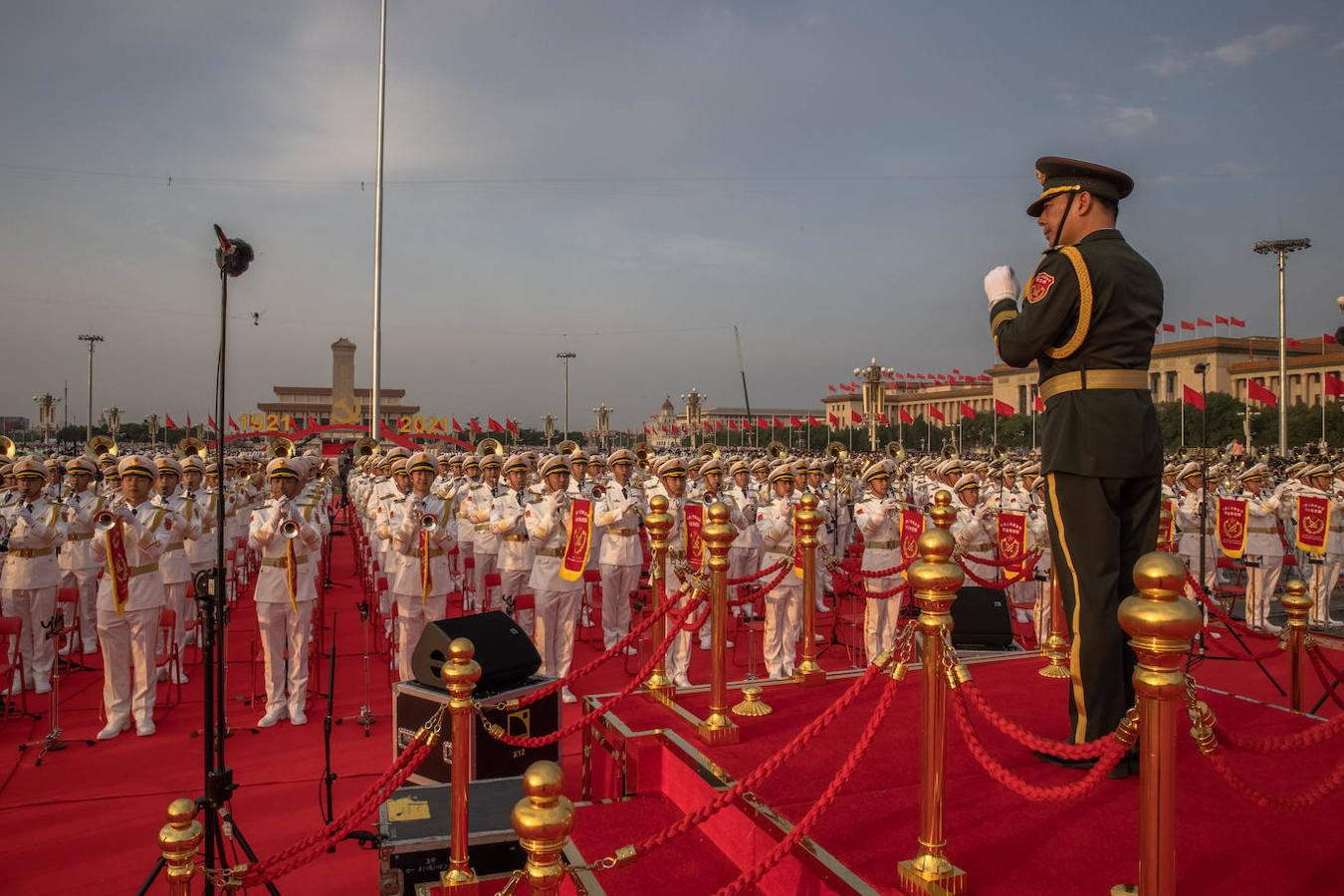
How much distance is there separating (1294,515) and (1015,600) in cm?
435

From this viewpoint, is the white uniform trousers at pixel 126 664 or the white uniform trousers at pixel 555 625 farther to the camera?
the white uniform trousers at pixel 555 625

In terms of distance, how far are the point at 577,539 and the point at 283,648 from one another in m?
2.98

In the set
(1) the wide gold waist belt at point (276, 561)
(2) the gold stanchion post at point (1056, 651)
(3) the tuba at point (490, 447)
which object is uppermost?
(3) the tuba at point (490, 447)

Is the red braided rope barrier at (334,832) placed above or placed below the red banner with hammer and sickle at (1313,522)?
below

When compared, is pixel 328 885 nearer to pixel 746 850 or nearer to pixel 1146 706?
pixel 746 850

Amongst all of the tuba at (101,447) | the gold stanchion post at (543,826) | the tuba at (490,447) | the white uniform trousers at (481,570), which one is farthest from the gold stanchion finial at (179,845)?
the tuba at (101,447)

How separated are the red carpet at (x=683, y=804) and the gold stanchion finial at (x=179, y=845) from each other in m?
1.63

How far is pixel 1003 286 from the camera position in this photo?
411 centimetres

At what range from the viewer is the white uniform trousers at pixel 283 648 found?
8.08m

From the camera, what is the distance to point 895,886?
3039 millimetres

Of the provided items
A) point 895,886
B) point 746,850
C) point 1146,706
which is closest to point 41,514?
point 746,850

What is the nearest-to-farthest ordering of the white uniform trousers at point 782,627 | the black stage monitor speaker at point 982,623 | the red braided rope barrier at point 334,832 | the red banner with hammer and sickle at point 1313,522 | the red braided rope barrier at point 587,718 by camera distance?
1. the red braided rope barrier at point 334,832
2. the red braided rope barrier at point 587,718
3. the black stage monitor speaker at point 982,623
4. the white uniform trousers at point 782,627
5. the red banner with hammer and sickle at point 1313,522

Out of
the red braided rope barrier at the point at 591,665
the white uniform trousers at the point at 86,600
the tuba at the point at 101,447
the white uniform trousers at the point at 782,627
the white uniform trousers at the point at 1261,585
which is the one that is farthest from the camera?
the tuba at the point at 101,447

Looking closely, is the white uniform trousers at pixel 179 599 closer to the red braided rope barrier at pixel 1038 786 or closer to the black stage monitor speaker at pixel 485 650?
the black stage monitor speaker at pixel 485 650
